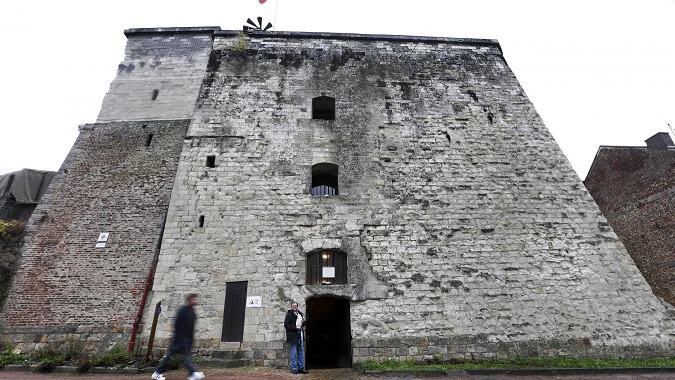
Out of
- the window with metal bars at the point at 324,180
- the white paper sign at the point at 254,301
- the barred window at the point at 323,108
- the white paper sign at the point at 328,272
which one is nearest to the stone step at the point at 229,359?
the white paper sign at the point at 254,301

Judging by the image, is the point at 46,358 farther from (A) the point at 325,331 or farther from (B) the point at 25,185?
(B) the point at 25,185

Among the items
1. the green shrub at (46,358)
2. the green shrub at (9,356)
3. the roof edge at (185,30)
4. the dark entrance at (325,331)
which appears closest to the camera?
the green shrub at (46,358)

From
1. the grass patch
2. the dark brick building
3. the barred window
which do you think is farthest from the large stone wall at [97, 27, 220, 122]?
the dark brick building

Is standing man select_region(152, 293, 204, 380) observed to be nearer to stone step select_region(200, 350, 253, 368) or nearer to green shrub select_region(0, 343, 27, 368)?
stone step select_region(200, 350, 253, 368)

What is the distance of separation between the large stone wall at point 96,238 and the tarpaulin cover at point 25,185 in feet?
7.62

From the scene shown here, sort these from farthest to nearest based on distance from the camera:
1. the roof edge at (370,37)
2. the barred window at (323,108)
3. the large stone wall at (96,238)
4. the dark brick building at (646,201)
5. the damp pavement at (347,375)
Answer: the roof edge at (370,37) → the dark brick building at (646,201) → the barred window at (323,108) → the large stone wall at (96,238) → the damp pavement at (347,375)

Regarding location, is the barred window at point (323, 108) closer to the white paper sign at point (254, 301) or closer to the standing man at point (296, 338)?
the white paper sign at point (254, 301)

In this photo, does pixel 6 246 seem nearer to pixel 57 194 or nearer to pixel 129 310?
pixel 57 194

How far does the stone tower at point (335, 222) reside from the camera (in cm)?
834

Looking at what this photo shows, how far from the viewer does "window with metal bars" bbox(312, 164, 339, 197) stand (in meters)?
10.6

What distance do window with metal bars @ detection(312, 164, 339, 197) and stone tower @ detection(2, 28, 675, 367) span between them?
0.05 metres

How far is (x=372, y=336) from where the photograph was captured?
8070 mm

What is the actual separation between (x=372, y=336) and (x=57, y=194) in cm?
1010

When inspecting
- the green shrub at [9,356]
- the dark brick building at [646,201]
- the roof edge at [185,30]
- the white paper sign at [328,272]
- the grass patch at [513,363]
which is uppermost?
the roof edge at [185,30]
